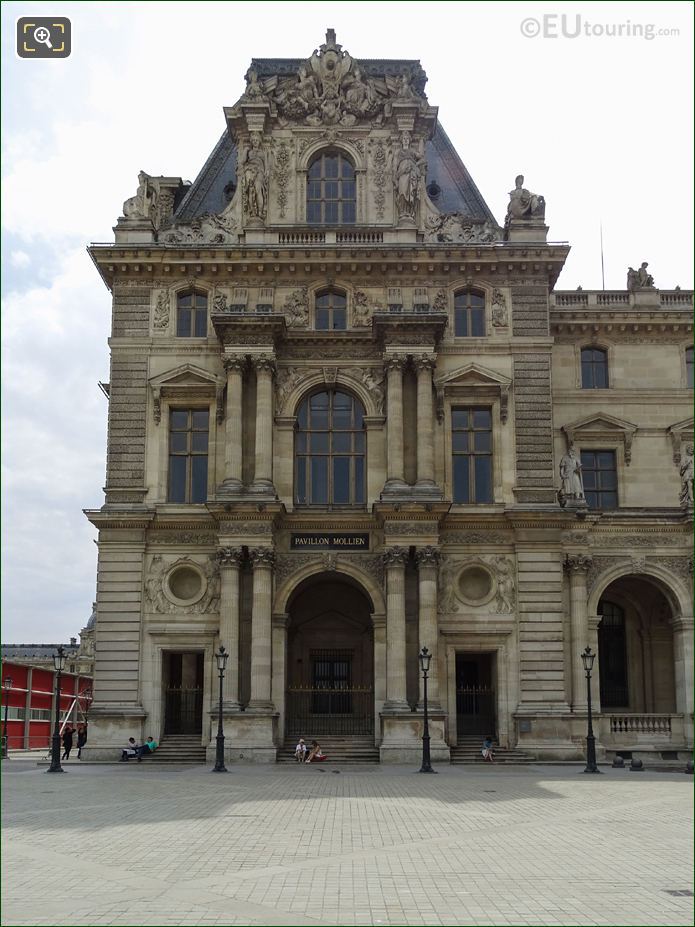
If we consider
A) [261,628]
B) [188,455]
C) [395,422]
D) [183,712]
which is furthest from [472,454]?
[183,712]

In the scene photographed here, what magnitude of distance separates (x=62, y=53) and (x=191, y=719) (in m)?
40.5

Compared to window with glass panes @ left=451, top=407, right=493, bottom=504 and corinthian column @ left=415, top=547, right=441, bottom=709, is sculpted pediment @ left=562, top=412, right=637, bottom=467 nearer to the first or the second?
window with glass panes @ left=451, top=407, right=493, bottom=504

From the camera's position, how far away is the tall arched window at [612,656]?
47219mm

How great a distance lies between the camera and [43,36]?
6.49 m

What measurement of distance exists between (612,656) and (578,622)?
218 inches

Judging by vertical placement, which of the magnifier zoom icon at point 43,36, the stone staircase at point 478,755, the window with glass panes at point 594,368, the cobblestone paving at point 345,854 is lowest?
the stone staircase at point 478,755

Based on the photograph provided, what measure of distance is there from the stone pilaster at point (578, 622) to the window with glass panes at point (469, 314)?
10.4 metres

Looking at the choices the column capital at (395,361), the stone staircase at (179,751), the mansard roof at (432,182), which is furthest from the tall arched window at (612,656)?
the mansard roof at (432,182)

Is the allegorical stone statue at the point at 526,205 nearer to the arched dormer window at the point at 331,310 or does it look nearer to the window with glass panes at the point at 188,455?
the arched dormer window at the point at 331,310

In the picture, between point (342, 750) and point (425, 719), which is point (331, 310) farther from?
point (342, 750)

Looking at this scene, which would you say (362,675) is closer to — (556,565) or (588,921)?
(556,565)

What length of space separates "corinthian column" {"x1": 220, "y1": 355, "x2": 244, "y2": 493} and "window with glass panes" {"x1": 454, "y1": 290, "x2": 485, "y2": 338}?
9.43m

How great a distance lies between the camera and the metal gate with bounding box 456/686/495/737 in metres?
43.8

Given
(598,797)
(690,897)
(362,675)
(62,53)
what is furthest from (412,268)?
(62,53)
